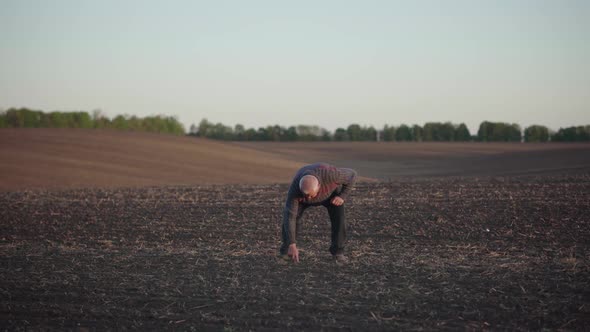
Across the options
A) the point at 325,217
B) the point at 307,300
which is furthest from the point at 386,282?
the point at 325,217

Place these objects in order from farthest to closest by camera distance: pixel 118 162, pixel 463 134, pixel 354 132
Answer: pixel 354 132 → pixel 463 134 → pixel 118 162

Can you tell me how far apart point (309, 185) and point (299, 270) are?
152 centimetres

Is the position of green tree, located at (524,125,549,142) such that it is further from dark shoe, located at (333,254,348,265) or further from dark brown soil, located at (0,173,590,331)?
dark shoe, located at (333,254,348,265)

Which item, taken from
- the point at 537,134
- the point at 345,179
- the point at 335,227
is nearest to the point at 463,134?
the point at 537,134

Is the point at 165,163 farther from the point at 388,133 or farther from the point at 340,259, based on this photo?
the point at 388,133

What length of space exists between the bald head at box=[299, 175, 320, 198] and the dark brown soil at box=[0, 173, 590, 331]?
132 centimetres

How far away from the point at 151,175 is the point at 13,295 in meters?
29.4

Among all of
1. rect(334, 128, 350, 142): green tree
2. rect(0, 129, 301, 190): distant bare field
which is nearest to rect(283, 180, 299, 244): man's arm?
rect(0, 129, 301, 190): distant bare field

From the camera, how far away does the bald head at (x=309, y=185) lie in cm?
862

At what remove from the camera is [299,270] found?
919 centimetres

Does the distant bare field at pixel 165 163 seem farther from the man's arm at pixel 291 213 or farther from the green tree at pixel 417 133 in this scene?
the green tree at pixel 417 133

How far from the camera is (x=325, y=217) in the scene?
15734 mm

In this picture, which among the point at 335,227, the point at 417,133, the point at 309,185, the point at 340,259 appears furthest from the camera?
the point at 417,133

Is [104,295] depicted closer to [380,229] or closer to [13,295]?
[13,295]
